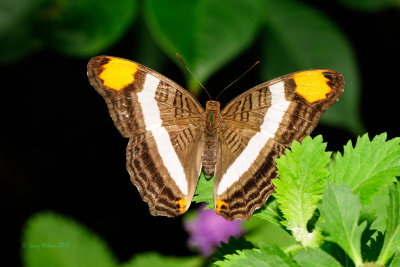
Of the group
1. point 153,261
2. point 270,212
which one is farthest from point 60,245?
point 270,212

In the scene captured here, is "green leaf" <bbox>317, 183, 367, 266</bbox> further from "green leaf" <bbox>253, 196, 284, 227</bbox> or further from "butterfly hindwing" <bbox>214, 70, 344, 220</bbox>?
"butterfly hindwing" <bbox>214, 70, 344, 220</bbox>

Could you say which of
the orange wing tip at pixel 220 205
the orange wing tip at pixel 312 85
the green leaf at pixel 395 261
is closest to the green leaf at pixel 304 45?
the orange wing tip at pixel 312 85

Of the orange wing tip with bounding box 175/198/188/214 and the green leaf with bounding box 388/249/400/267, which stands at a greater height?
the green leaf with bounding box 388/249/400/267

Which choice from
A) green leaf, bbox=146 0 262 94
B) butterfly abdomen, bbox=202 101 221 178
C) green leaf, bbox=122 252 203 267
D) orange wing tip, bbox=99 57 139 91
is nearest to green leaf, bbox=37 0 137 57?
green leaf, bbox=146 0 262 94

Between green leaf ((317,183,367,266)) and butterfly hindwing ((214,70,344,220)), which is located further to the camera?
butterfly hindwing ((214,70,344,220))

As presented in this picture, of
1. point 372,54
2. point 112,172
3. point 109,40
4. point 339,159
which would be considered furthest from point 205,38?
point 372,54

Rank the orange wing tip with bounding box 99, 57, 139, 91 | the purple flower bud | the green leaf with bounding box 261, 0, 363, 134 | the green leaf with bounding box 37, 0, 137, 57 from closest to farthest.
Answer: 1. the orange wing tip with bounding box 99, 57, 139, 91
2. the green leaf with bounding box 37, 0, 137, 57
3. the purple flower bud
4. the green leaf with bounding box 261, 0, 363, 134

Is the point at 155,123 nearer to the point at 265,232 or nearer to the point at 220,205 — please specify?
the point at 220,205
